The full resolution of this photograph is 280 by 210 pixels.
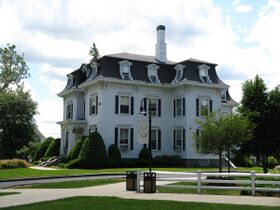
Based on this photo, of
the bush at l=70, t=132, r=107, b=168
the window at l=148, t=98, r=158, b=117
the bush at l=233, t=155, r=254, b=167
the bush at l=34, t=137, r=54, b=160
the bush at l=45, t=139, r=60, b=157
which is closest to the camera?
the bush at l=70, t=132, r=107, b=168

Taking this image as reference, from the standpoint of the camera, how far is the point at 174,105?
42.8 m

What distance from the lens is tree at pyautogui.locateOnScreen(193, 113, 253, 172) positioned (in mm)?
23953

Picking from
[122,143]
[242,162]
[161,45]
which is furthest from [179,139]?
Result: [161,45]

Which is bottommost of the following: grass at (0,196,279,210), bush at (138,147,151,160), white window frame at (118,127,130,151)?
grass at (0,196,279,210)

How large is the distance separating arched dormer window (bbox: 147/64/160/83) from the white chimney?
238cm

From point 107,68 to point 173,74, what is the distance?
6947 millimetres

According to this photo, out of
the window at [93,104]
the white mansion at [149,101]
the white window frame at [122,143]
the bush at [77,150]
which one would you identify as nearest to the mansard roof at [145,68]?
the white mansion at [149,101]

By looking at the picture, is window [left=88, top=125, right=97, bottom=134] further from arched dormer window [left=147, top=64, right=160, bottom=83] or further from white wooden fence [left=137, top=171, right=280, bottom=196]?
white wooden fence [left=137, top=171, right=280, bottom=196]

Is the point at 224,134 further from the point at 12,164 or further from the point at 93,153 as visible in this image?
the point at 12,164

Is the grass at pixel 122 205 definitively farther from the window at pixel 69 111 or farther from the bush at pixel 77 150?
the window at pixel 69 111

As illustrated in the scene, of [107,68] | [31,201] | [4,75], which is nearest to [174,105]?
[107,68]

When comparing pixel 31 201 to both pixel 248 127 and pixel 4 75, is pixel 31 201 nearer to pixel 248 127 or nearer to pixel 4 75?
pixel 248 127

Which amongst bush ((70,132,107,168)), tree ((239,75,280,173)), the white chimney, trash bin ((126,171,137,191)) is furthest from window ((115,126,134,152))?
trash bin ((126,171,137,191))

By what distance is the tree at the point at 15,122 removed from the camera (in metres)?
47.8
